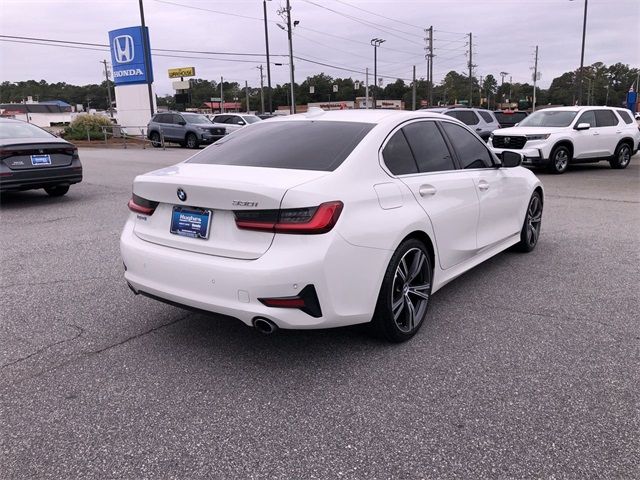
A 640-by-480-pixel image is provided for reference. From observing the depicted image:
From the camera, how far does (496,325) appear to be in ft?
13.4

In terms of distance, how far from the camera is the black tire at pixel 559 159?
14.4m

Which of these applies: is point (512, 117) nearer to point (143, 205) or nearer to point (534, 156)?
point (534, 156)

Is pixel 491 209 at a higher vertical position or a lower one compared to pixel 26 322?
higher

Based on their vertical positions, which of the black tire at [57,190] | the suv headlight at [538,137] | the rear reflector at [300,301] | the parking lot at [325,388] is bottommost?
the parking lot at [325,388]

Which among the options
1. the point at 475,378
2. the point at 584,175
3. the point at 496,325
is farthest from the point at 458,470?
the point at 584,175

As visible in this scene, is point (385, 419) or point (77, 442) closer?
point (77, 442)

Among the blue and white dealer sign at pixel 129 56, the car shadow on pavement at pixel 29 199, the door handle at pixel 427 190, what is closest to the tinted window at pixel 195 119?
the blue and white dealer sign at pixel 129 56

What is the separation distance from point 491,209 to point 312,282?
2604 mm

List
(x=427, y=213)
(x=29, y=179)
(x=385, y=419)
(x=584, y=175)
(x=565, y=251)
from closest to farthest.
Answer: (x=385, y=419) → (x=427, y=213) → (x=565, y=251) → (x=29, y=179) → (x=584, y=175)

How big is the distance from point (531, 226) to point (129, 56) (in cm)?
3418

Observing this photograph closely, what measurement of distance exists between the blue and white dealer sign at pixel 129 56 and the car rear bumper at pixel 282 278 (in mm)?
33695

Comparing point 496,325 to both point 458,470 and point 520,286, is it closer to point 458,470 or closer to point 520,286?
point 520,286

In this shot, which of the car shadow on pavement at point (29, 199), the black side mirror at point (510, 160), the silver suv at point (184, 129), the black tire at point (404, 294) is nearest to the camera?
the black tire at point (404, 294)

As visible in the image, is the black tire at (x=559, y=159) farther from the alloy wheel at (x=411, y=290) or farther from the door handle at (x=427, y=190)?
the alloy wheel at (x=411, y=290)
